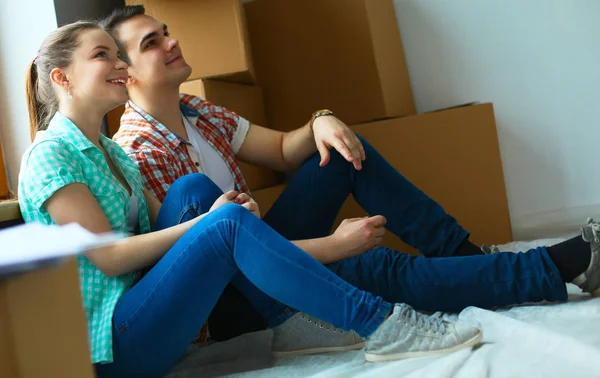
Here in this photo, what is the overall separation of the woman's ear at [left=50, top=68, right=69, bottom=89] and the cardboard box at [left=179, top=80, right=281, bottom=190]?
48 centimetres

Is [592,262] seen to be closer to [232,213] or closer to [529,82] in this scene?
[232,213]

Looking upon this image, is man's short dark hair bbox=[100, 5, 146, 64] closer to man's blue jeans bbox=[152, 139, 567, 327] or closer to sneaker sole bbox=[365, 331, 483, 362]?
man's blue jeans bbox=[152, 139, 567, 327]

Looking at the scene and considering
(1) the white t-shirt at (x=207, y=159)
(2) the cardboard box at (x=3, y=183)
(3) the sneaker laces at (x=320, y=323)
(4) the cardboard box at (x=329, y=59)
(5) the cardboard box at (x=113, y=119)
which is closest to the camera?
(3) the sneaker laces at (x=320, y=323)

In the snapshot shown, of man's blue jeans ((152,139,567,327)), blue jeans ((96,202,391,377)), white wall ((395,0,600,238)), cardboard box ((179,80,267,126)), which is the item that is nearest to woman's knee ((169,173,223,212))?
man's blue jeans ((152,139,567,327))

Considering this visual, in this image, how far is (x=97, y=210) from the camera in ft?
3.19

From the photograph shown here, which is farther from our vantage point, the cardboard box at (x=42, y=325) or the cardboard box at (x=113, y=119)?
the cardboard box at (x=113, y=119)

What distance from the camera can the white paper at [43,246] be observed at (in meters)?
0.35

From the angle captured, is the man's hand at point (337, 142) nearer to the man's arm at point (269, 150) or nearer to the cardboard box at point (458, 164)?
the man's arm at point (269, 150)

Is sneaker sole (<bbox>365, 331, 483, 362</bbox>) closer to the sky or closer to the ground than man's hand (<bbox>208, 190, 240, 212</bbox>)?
closer to the ground

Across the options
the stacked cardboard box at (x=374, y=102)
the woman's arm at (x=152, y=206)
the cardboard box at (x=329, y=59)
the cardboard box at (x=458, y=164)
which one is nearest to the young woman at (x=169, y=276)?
the woman's arm at (x=152, y=206)

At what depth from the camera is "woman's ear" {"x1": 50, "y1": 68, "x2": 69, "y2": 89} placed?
1111 mm

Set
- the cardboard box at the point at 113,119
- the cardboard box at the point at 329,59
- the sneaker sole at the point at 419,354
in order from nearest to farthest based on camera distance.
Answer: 1. the sneaker sole at the point at 419,354
2. the cardboard box at the point at 113,119
3. the cardboard box at the point at 329,59

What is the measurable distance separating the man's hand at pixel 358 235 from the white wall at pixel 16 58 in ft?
2.85

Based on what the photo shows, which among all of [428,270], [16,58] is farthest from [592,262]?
[16,58]
